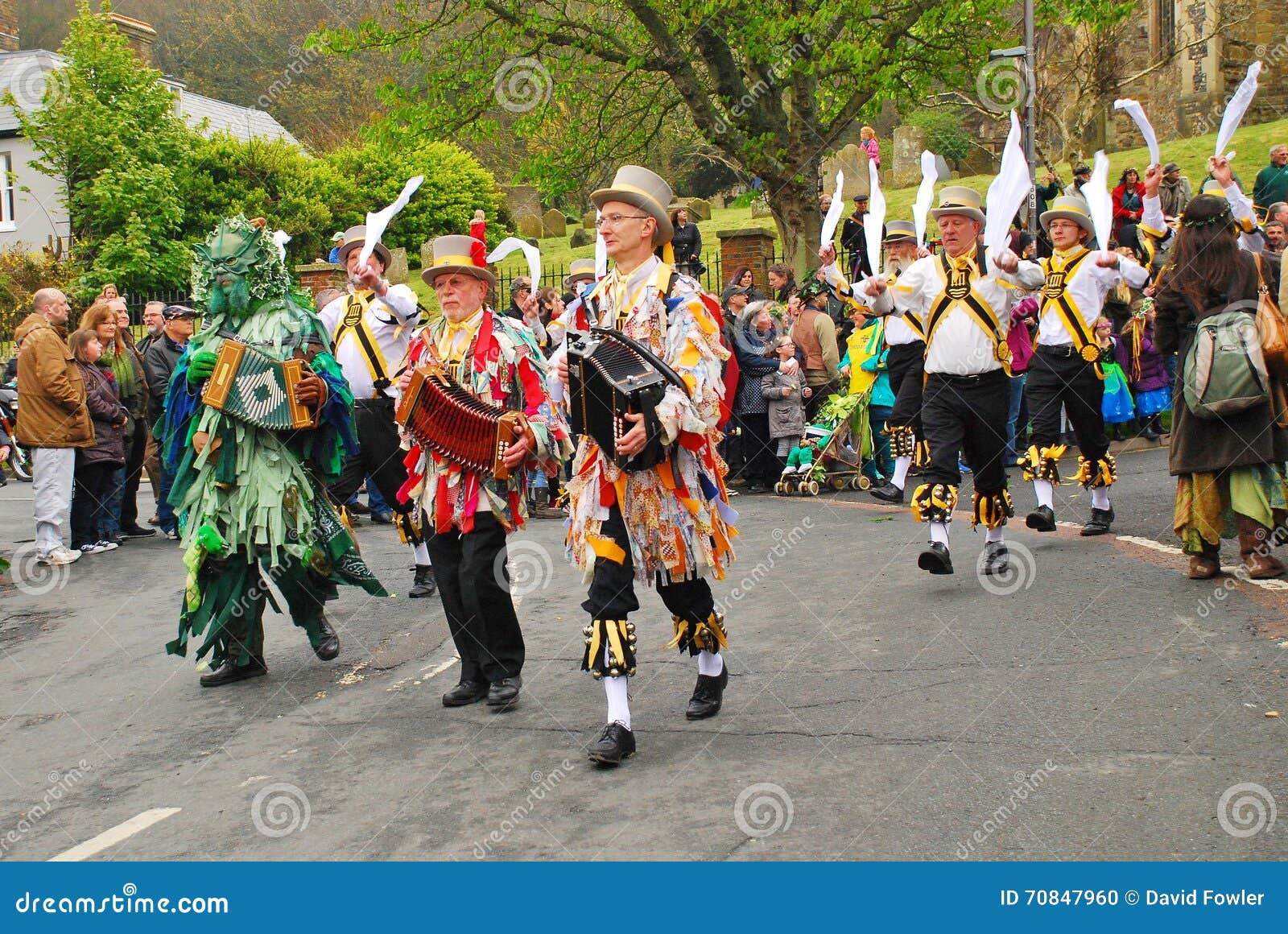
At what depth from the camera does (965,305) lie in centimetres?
830

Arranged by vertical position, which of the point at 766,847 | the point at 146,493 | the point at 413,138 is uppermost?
the point at 413,138

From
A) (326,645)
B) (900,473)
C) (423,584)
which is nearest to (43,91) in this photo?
(900,473)

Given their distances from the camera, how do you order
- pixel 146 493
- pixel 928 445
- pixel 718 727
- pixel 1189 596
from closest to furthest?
pixel 718 727 < pixel 1189 596 < pixel 928 445 < pixel 146 493

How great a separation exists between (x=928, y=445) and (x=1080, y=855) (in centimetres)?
449

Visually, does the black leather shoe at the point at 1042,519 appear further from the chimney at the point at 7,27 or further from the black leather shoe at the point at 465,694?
the chimney at the point at 7,27

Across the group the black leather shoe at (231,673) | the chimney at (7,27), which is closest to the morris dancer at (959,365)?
the black leather shoe at (231,673)

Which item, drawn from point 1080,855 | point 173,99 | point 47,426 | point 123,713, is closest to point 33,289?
point 173,99

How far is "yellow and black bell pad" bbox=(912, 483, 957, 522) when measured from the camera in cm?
828

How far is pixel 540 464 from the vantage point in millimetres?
6703

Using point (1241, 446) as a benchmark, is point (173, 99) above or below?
above

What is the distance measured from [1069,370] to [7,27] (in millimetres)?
39049

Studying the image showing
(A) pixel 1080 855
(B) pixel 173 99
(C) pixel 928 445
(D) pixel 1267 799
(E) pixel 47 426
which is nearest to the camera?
(A) pixel 1080 855

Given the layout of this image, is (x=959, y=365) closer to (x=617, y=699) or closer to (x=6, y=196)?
(x=617, y=699)

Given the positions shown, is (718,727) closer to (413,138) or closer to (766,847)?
(766,847)
